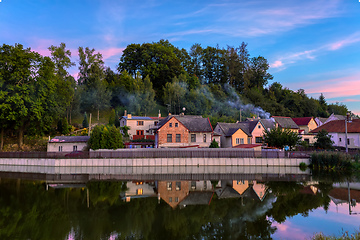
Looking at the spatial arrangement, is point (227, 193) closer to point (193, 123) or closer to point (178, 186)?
point (178, 186)

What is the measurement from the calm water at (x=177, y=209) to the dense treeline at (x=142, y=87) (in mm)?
24230

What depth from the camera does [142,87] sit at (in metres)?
79.3

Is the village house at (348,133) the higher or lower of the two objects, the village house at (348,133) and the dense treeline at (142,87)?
the lower

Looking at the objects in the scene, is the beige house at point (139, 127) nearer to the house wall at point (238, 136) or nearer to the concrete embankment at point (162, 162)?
the house wall at point (238, 136)

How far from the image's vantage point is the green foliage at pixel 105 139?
46719mm

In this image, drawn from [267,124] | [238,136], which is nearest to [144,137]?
[238,136]

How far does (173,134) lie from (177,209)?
31.5 meters

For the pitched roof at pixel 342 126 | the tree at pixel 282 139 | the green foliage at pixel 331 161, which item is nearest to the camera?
the green foliage at pixel 331 161

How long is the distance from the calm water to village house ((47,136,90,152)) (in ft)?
56.4

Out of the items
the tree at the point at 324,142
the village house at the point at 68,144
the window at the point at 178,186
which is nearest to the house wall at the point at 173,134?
the village house at the point at 68,144

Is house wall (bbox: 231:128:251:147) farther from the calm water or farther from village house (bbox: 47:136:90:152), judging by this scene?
village house (bbox: 47:136:90:152)

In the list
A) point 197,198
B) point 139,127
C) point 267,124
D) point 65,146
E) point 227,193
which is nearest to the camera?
point 197,198

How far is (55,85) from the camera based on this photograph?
206ft

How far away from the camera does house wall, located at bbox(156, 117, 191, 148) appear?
53375 millimetres
